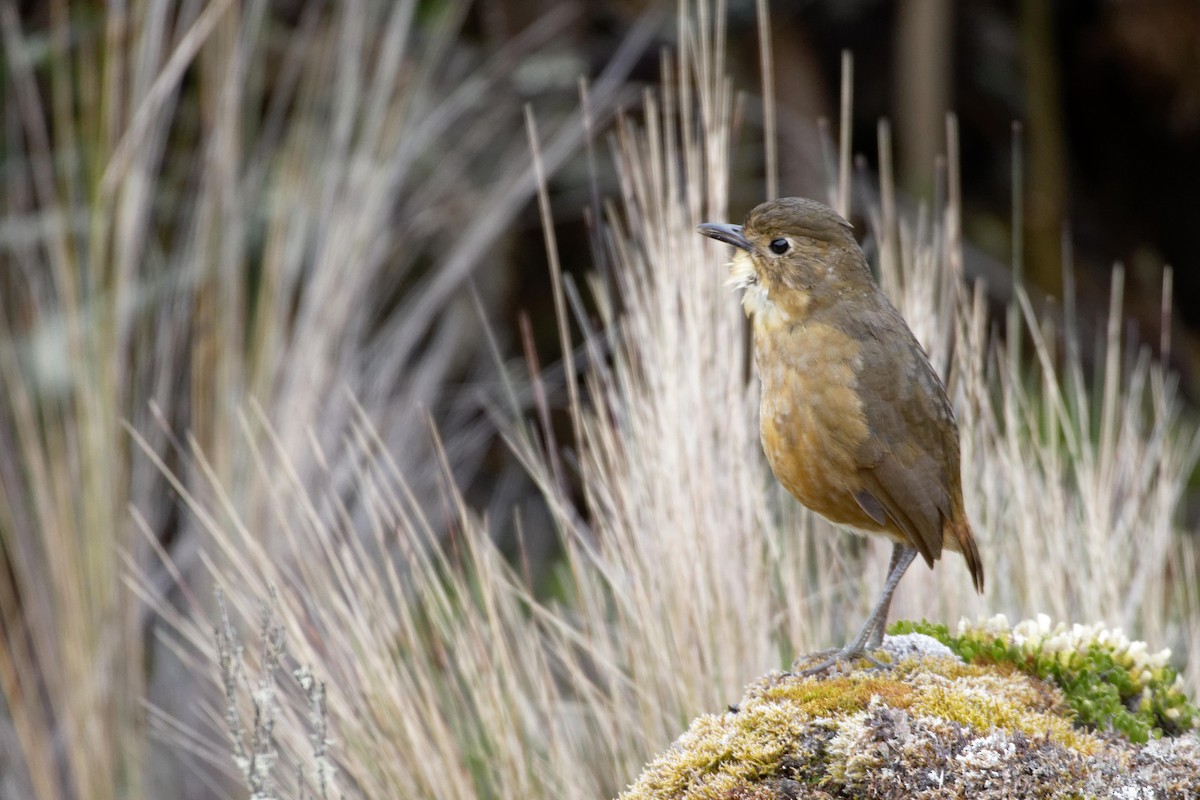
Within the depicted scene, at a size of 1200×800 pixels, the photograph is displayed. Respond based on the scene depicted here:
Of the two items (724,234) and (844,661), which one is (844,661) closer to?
(844,661)

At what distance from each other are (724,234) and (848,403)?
0.40m

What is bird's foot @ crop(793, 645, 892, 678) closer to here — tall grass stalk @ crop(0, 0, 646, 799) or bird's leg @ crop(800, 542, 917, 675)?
bird's leg @ crop(800, 542, 917, 675)

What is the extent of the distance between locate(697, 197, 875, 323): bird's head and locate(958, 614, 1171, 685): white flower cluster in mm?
631

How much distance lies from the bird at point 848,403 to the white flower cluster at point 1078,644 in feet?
0.38

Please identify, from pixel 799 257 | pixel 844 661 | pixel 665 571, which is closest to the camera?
pixel 844 661

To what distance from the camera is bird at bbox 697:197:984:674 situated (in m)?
2.24

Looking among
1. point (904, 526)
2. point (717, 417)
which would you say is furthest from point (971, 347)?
point (904, 526)

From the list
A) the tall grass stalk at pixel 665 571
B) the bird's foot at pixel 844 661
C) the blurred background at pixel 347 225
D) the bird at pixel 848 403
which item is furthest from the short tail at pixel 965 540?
the blurred background at pixel 347 225

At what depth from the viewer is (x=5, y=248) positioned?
4.59 m

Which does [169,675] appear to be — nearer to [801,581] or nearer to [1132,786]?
[801,581]

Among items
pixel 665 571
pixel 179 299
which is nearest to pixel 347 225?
pixel 179 299

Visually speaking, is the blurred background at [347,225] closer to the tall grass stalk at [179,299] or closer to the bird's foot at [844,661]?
the tall grass stalk at [179,299]

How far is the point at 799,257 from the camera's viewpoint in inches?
94.2

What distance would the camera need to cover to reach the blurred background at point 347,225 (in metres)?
3.60
